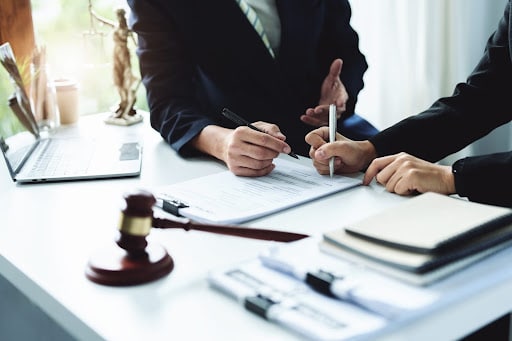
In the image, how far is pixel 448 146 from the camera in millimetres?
1289

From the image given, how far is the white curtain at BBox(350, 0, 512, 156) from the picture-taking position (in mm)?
1958

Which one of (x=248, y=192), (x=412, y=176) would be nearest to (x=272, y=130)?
(x=248, y=192)

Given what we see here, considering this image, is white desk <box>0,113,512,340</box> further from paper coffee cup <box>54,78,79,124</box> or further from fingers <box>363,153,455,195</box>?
paper coffee cup <box>54,78,79,124</box>

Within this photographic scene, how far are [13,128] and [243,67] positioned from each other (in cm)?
51

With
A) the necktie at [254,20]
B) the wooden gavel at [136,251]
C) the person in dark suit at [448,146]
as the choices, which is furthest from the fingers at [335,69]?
the wooden gavel at [136,251]

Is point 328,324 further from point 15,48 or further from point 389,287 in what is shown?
point 15,48

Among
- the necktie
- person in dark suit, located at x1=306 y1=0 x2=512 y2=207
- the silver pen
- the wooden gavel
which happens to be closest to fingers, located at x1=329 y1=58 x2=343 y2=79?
the necktie

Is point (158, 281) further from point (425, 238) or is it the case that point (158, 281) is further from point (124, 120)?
point (124, 120)

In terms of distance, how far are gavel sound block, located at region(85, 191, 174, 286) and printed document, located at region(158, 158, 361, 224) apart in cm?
16

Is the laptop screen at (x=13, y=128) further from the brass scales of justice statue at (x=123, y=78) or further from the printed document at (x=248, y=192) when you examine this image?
the printed document at (x=248, y=192)

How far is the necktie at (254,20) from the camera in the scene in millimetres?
1473

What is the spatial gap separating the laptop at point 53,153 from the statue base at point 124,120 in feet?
0.45

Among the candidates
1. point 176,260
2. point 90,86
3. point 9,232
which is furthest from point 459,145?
point 90,86

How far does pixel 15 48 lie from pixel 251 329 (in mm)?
1287
